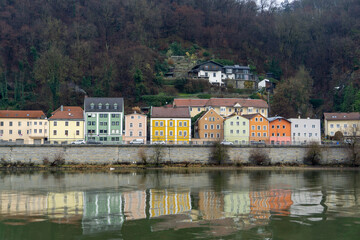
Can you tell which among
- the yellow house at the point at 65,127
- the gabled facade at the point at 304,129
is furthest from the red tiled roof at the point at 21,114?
the gabled facade at the point at 304,129

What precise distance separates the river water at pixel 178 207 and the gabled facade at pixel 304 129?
2121cm

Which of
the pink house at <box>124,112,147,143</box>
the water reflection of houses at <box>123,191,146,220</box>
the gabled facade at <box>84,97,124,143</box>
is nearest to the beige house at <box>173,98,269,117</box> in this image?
the pink house at <box>124,112,147,143</box>

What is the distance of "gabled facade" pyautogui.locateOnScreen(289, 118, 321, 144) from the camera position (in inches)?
2835

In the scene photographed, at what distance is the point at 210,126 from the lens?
7175 centimetres

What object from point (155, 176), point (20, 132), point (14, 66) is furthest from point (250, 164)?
point (14, 66)

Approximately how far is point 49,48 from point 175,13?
36077mm

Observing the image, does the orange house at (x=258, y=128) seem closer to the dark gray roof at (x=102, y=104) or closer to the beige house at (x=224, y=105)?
the beige house at (x=224, y=105)

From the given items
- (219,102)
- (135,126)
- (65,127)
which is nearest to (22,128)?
(65,127)

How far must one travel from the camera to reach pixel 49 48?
93.9 m

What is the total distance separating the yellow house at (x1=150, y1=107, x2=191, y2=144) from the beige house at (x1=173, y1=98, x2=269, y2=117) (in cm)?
796

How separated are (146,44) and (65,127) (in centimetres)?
4176

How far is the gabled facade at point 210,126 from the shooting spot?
71.6m

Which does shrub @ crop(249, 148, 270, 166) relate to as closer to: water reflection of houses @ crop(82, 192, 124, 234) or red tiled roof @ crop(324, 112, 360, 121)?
red tiled roof @ crop(324, 112, 360, 121)

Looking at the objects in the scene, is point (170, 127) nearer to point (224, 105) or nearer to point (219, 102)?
point (219, 102)
